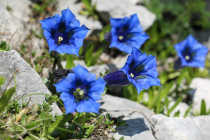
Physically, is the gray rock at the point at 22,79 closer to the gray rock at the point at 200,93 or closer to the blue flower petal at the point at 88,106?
the blue flower petal at the point at 88,106

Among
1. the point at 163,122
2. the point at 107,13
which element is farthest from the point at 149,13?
the point at 163,122

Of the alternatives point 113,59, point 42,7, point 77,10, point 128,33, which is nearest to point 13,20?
point 42,7

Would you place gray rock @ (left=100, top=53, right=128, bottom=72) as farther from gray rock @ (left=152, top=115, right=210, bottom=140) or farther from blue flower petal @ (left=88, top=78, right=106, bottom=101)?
blue flower petal @ (left=88, top=78, right=106, bottom=101)

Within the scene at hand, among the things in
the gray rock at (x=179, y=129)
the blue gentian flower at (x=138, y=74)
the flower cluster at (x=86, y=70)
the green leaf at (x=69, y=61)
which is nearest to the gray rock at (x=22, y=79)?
the flower cluster at (x=86, y=70)

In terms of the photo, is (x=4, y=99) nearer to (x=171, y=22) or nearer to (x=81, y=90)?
(x=81, y=90)

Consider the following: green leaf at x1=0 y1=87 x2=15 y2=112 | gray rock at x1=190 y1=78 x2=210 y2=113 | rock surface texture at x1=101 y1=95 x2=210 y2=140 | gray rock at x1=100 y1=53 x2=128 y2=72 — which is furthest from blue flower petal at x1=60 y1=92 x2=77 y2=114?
gray rock at x1=190 y1=78 x2=210 y2=113

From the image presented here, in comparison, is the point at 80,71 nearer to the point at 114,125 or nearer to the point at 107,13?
the point at 114,125
